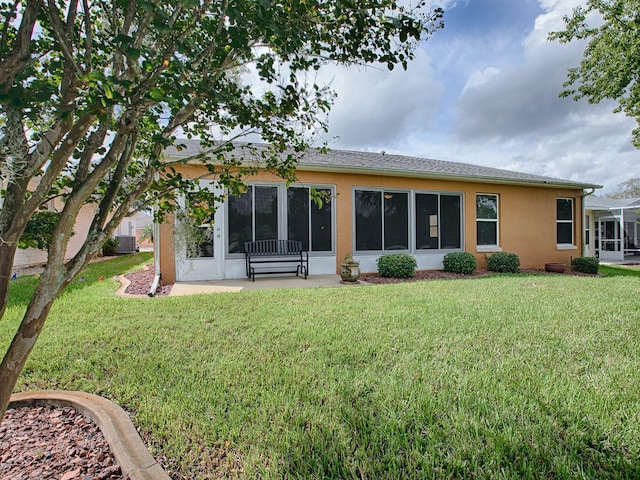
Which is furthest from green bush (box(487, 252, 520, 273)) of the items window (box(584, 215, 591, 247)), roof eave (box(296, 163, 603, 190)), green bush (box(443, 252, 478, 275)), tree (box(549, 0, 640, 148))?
window (box(584, 215, 591, 247))

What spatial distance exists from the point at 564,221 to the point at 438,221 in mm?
5943

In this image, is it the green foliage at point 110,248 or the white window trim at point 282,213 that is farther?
the green foliage at point 110,248

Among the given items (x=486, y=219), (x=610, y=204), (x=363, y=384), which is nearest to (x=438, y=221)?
(x=486, y=219)

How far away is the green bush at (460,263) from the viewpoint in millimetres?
10539

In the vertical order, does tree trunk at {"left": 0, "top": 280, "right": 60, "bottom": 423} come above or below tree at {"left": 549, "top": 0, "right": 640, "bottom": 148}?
below

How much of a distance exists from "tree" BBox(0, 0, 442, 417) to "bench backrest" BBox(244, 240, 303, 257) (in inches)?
264

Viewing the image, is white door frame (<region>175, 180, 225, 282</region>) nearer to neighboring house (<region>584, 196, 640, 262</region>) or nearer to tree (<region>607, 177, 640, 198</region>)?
neighboring house (<region>584, 196, 640, 262</region>)

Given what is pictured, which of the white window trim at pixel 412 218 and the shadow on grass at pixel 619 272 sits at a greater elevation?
the white window trim at pixel 412 218

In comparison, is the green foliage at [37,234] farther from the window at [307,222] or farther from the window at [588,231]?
the window at [588,231]

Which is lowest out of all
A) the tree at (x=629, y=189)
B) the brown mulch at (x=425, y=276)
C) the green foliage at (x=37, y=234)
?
the brown mulch at (x=425, y=276)

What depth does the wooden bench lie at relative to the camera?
8.92 meters

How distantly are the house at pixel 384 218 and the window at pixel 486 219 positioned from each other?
0.12 ft

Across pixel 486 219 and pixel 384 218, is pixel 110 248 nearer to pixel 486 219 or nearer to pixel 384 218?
pixel 384 218

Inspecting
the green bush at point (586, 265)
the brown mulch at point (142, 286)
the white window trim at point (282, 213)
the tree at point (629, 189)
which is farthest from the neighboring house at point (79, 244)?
the tree at point (629, 189)
